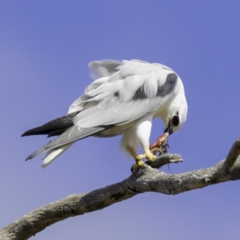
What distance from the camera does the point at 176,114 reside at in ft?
26.5

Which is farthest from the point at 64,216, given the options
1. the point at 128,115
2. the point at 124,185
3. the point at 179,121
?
the point at 179,121

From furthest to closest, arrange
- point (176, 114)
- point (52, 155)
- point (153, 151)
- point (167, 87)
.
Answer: point (176, 114), point (167, 87), point (153, 151), point (52, 155)

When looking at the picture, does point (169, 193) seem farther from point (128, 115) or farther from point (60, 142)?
point (128, 115)

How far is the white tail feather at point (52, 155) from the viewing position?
6.63 meters

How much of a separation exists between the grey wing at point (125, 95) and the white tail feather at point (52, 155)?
51 cm

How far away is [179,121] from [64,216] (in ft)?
7.76

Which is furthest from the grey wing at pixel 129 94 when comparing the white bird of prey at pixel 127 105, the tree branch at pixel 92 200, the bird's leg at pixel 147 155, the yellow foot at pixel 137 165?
the tree branch at pixel 92 200

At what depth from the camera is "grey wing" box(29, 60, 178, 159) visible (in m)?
7.42

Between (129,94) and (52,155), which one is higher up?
(129,94)

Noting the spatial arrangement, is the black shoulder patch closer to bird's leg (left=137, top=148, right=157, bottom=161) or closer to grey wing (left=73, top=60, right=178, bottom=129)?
grey wing (left=73, top=60, right=178, bottom=129)

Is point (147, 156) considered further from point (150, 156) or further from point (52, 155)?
point (52, 155)

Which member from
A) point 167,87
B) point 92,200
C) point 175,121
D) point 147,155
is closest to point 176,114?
point 175,121

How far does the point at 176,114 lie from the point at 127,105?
0.73 meters

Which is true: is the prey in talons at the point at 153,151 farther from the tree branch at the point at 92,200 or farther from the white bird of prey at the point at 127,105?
the tree branch at the point at 92,200
